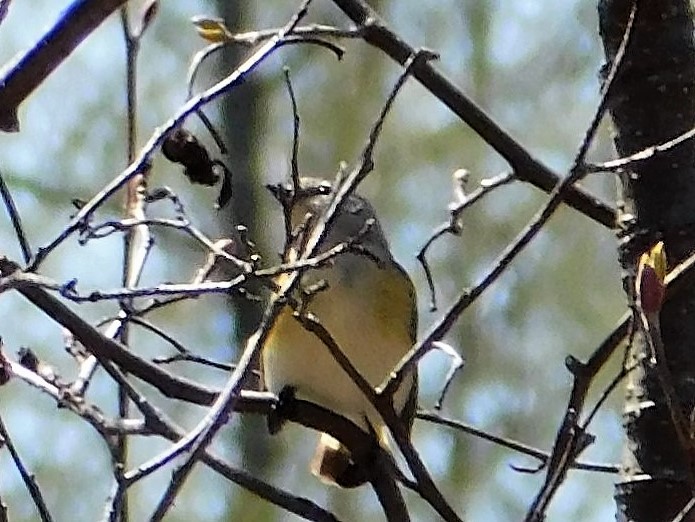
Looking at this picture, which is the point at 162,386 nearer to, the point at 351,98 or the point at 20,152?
the point at 351,98

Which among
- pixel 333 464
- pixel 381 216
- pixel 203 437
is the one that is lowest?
pixel 203 437

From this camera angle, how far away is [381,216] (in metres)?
1.83

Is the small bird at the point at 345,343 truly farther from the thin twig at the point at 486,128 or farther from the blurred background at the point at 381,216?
the blurred background at the point at 381,216

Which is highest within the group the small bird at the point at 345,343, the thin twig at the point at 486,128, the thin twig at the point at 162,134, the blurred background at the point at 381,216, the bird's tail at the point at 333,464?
the blurred background at the point at 381,216

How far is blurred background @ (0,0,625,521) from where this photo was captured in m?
1.82

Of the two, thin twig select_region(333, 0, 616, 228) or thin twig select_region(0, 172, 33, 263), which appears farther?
thin twig select_region(333, 0, 616, 228)

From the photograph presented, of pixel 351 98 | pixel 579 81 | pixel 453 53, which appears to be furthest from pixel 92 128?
pixel 579 81

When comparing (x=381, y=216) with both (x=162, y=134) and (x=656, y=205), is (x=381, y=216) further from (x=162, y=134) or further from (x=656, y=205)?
(x=162, y=134)

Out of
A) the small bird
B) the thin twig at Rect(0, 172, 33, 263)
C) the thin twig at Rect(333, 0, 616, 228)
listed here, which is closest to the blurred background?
the small bird

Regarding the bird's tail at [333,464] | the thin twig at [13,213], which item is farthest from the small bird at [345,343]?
the thin twig at [13,213]

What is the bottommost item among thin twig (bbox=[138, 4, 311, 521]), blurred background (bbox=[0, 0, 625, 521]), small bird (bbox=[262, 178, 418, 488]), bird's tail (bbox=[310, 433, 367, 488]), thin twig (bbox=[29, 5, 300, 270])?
thin twig (bbox=[138, 4, 311, 521])

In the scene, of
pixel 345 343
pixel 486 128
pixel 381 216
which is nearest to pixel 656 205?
pixel 486 128

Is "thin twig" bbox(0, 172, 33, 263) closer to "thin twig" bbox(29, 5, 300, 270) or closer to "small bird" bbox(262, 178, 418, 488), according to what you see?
"thin twig" bbox(29, 5, 300, 270)

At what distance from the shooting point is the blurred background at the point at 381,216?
182 centimetres
